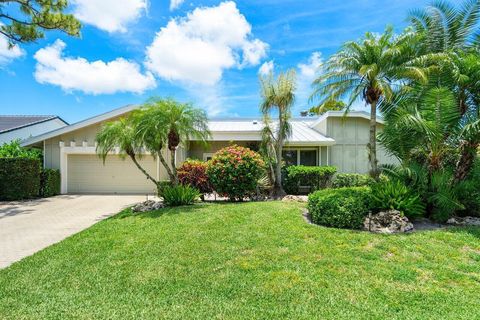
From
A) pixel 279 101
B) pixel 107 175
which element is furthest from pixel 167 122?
pixel 107 175

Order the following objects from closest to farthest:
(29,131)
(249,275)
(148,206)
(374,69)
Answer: (249,275) → (374,69) → (148,206) → (29,131)

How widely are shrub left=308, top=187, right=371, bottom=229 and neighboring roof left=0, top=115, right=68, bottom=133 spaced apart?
25999mm

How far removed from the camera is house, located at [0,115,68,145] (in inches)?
904

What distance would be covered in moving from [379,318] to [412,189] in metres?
6.21

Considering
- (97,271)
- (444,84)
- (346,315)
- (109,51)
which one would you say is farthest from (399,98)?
(109,51)

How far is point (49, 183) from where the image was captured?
16188mm

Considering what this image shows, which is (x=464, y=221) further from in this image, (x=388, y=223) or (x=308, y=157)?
(x=308, y=157)

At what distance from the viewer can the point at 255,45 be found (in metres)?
15.4

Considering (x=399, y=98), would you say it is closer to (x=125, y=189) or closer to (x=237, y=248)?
(x=237, y=248)

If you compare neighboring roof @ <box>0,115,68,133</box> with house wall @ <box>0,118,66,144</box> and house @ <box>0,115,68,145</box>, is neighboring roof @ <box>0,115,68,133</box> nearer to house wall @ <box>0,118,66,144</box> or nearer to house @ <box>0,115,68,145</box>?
house @ <box>0,115,68,145</box>

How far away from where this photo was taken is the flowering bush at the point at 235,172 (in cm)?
1215

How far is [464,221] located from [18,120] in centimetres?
3354

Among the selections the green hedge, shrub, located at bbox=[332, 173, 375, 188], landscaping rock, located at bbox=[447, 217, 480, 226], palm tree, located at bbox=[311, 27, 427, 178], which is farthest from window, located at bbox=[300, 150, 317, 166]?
the green hedge

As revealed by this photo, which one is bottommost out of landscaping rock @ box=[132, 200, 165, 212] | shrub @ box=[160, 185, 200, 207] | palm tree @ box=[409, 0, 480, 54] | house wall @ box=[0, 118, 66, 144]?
landscaping rock @ box=[132, 200, 165, 212]
